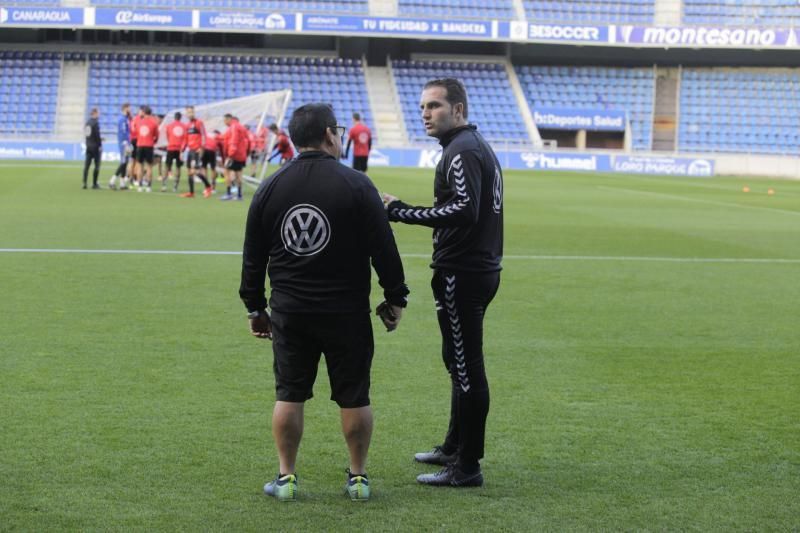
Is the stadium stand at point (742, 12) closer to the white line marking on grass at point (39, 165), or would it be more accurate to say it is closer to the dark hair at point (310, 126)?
the white line marking on grass at point (39, 165)

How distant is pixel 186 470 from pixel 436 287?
1507 mm

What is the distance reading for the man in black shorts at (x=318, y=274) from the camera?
4891mm

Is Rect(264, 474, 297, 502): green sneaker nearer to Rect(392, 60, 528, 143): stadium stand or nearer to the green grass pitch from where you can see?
the green grass pitch

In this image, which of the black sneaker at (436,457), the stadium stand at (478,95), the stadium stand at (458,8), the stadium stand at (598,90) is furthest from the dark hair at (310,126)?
the stadium stand at (598,90)

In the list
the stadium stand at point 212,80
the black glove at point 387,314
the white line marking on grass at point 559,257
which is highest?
the stadium stand at point 212,80

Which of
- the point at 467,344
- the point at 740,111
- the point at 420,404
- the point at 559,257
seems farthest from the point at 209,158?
the point at 740,111

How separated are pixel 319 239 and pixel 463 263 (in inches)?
33.3

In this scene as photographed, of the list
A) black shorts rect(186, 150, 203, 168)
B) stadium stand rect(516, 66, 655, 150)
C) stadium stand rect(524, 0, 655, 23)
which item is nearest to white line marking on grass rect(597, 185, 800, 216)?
black shorts rect(186, 150, 203, 168)

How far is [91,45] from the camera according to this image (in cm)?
5438

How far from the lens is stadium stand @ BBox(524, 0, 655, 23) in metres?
56.8

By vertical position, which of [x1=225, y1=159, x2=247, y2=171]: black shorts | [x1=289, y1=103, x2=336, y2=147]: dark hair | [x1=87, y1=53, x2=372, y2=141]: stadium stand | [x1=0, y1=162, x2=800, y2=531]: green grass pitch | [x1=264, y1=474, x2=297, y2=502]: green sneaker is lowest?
[x1=0, y1=162, x2=800, y2=531]: green grass pitch

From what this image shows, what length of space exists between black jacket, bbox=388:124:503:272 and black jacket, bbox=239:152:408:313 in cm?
36

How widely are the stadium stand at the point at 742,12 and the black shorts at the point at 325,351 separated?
55.5 metres

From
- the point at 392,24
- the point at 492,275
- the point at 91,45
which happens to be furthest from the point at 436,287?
the point at 91,45
